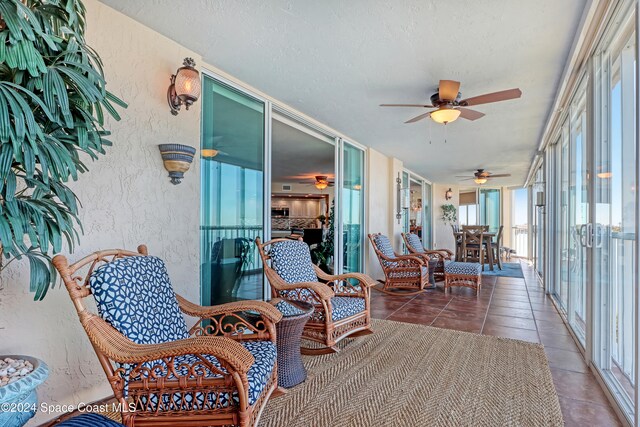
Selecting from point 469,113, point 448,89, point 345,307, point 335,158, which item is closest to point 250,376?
point 345,307

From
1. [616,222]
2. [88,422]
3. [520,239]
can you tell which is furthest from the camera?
[520,239]

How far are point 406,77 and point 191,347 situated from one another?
280 cm

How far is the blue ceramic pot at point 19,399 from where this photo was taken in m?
1.19

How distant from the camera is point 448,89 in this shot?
2861 millimetres

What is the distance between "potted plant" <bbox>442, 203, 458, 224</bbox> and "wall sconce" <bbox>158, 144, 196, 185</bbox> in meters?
11.0

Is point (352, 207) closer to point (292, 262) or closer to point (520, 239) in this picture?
point (292, 262)

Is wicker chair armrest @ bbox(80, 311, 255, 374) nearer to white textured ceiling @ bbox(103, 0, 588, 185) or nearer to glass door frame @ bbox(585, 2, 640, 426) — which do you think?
white textured ceiling @ bbox(103, 0, 588, 185)

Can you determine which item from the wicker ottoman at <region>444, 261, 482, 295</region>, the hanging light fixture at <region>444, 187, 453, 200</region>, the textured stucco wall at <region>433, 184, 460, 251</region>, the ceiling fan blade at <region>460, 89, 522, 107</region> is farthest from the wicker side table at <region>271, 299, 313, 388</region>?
the hanging light fixture at <region>444, 187, 453, 200</region>

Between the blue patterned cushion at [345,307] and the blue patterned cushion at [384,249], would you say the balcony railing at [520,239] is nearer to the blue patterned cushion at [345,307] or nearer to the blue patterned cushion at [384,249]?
the blue patterned cushion at [384,249]

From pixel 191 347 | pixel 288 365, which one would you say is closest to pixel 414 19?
pixel 191 347

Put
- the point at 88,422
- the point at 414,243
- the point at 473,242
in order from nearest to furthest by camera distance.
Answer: the point at 88,422
the point at 414,243
the point at 473,242

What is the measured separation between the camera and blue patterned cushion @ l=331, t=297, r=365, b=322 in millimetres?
2820

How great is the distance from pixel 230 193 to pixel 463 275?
4008 mm

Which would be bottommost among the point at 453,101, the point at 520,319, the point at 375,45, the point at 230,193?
the point at 520,319
